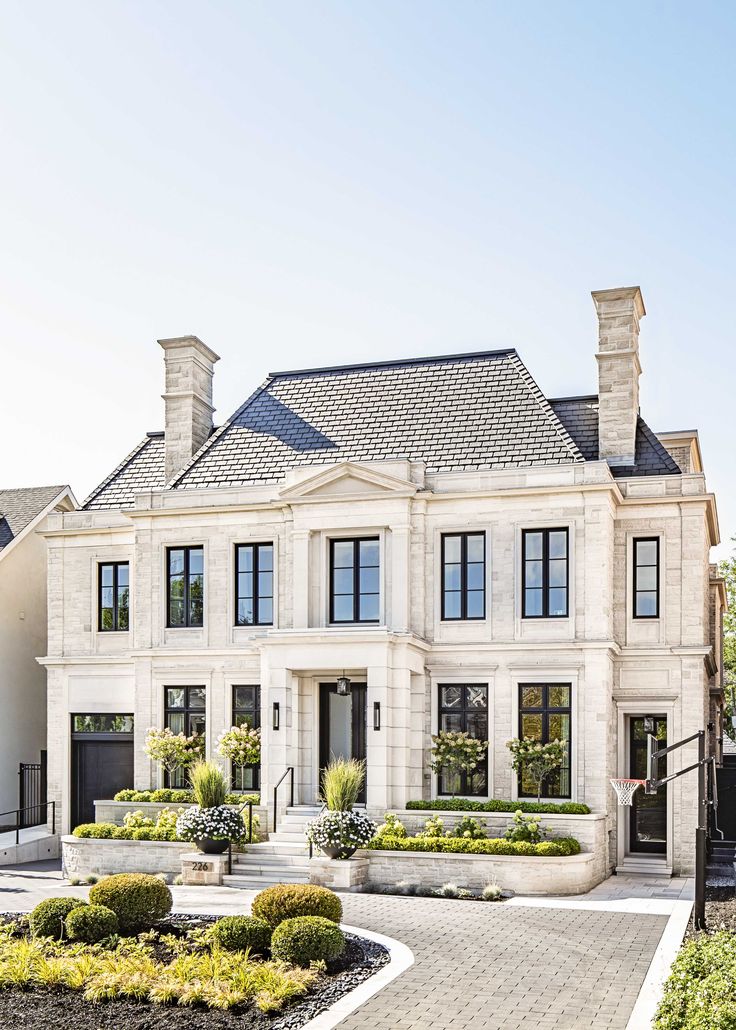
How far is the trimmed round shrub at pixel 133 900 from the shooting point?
1445 cm

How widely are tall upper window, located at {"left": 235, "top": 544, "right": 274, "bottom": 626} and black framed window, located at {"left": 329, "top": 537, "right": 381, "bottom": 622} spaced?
150 centimetres

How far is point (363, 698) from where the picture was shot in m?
23.7

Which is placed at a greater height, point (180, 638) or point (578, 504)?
point (578, 504)

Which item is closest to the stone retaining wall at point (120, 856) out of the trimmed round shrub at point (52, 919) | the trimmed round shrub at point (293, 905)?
the trimmed round shrub at point (52, 919)

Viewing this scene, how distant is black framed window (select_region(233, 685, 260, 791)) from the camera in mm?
24234

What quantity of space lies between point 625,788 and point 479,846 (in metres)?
3.42

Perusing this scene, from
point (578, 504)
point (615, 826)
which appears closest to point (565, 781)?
point (615, 826)

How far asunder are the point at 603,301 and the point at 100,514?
12.4 metres

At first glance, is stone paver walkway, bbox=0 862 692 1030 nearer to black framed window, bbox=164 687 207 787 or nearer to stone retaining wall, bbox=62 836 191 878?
stone retaining wall, bbox=62 836 191 878

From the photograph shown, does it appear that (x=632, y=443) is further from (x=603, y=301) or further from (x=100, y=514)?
(x=100, y=514)

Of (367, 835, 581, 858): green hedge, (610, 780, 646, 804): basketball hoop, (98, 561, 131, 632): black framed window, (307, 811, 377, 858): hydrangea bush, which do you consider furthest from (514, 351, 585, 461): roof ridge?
(98, 561, 131, 632): black framed window

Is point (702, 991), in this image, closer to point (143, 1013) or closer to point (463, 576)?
point (143, 1013)

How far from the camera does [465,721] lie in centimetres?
2291

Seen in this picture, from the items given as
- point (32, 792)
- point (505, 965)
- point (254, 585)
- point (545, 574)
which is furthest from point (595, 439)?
point (32, 792)
